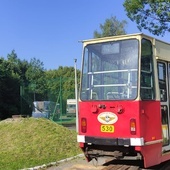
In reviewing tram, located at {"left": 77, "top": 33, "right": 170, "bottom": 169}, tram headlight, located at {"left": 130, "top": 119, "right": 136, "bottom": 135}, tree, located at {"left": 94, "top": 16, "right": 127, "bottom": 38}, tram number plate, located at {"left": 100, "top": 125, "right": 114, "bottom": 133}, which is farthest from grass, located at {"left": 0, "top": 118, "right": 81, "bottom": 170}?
tree, located at {"left": 94, "top": 16, "right": 127, "bottom": 38}

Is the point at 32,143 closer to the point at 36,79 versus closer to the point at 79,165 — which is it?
the point at 79,165

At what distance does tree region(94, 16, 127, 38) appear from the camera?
3112 cm

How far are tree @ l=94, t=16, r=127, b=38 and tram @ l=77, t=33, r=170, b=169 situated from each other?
22550 mm

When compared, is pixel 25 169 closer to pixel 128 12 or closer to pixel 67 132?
pixel 67 132

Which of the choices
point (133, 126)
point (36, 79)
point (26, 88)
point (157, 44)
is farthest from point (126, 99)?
point (36, 79)

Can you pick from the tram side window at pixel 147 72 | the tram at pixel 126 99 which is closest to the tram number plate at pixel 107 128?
the tram at pixel 126 99

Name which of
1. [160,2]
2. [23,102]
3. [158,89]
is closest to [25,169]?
[158,89]

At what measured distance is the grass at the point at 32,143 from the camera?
10877 mm

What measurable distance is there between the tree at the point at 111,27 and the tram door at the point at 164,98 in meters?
22.6

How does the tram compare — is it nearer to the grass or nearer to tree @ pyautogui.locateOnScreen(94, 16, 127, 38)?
the grass

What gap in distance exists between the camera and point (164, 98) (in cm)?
868

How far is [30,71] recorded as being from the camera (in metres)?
61.4

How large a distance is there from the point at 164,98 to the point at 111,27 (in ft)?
76.7

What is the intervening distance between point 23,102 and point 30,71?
108 ft
